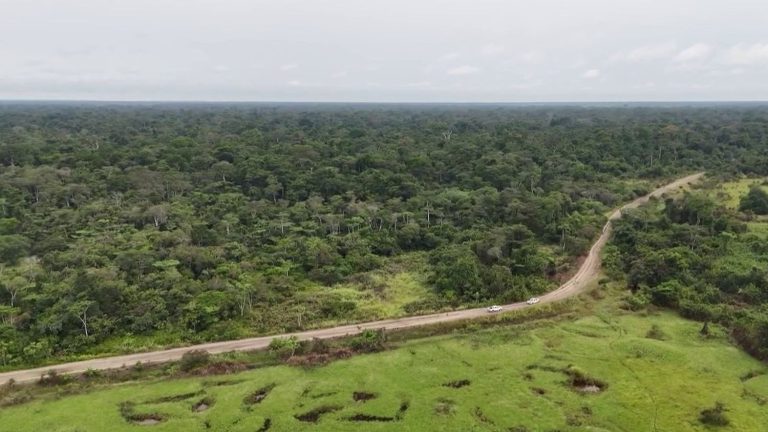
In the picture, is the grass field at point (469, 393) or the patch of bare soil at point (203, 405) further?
the patch of bare soil at point (203, 405)

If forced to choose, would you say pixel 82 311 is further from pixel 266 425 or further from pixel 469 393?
pixel 469 393

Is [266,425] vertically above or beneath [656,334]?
beneath

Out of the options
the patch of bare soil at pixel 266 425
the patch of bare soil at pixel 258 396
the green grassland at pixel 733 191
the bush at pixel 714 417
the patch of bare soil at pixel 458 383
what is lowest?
the patch of bare soil at pixel 266 425

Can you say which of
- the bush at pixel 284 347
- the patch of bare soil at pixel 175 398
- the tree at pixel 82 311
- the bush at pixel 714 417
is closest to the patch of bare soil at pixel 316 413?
the bush at pixel 284 347

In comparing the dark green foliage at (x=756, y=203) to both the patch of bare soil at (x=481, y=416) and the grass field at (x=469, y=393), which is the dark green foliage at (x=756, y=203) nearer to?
the grass field at (x=469, y=393)

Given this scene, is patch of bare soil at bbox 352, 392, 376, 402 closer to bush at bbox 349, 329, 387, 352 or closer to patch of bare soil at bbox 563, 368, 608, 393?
bush at bbox 349, 329, 387, 352

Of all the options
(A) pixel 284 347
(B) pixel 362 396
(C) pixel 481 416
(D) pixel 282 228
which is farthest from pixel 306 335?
(D) pixel 282 228
